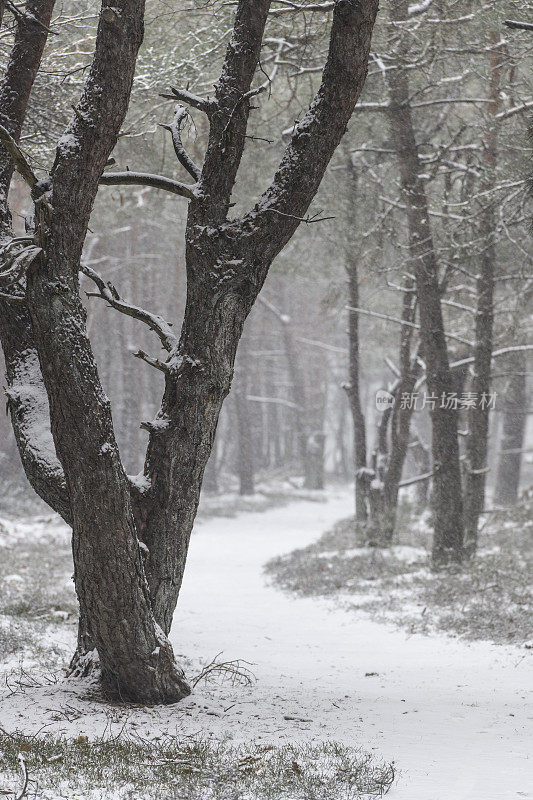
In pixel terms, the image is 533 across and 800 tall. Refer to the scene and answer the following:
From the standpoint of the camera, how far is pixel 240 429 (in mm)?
27266

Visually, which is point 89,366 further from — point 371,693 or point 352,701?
point 371,693

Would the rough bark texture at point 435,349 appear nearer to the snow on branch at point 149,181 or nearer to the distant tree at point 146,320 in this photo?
the distant tree at point 146,320

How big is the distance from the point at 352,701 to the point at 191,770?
6.64 feet

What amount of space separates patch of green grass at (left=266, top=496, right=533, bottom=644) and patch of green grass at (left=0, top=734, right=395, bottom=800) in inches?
157

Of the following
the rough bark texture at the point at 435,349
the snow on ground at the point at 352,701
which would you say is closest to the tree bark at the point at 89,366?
the snow on ground at the point at 352,701

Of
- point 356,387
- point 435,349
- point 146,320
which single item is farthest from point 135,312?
point 356,387

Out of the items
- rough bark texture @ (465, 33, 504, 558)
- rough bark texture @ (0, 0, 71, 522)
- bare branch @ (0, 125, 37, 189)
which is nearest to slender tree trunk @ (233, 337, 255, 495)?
rough bark texture @ (465, 33, 504, 558)

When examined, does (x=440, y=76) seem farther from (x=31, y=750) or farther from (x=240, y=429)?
(x=240, y=429)

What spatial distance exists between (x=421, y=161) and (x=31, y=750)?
33.6 ft

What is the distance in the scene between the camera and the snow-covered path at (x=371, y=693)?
4.10 m

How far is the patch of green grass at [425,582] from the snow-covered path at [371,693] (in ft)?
1.34

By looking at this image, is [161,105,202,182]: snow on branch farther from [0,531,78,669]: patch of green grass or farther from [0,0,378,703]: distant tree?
[0,531,78,669]: patch of green grass

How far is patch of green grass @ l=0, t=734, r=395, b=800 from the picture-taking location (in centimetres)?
359

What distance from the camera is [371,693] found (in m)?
5.86
